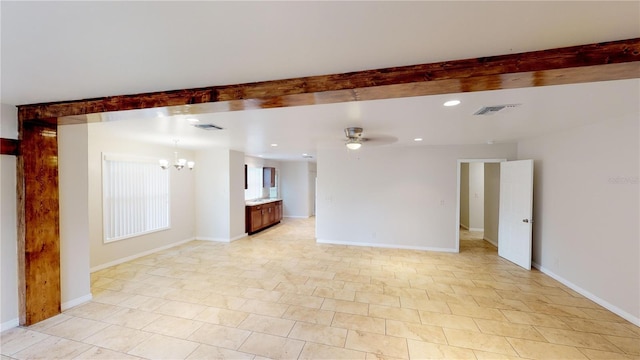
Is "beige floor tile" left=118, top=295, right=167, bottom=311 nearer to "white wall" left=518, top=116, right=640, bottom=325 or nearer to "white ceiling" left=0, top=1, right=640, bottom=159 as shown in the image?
"white ceiling" left=0, top=1, right=640, bottom=159

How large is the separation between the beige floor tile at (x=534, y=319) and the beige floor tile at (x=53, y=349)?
4.55m

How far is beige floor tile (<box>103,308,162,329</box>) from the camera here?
277 cm

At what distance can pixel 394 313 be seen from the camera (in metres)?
2.99

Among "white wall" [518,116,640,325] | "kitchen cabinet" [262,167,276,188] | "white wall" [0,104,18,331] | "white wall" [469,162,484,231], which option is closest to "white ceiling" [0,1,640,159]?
"white wall" [0,104,18,331]

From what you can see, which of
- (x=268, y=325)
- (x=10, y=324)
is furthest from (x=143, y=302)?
(x=268, y=325)

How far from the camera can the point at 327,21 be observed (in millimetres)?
1198

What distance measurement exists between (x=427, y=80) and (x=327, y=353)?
8.09ft

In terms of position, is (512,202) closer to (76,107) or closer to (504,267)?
(504,267)

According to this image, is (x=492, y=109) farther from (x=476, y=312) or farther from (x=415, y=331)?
(x=415, y=331)

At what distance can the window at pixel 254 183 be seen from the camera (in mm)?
8684

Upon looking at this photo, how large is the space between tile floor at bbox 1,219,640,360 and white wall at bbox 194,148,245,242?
5.80ft

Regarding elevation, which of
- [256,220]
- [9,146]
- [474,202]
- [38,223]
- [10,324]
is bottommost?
[10,324]

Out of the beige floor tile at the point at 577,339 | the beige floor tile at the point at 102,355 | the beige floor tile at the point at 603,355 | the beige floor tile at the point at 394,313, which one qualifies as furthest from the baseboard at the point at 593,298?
the beige floor tile at the point at 102,355

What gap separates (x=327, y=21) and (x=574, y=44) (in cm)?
140
